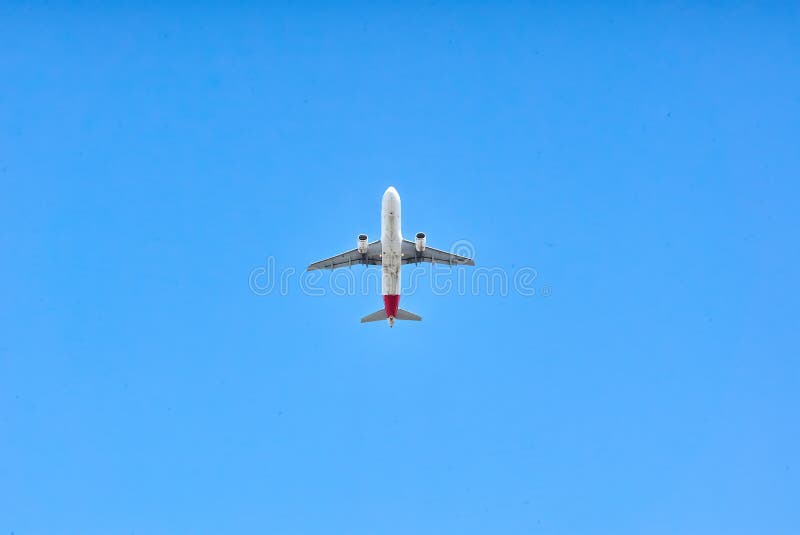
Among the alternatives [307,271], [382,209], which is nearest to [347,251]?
[307,271]

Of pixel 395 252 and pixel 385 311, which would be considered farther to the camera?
pixel 385 311

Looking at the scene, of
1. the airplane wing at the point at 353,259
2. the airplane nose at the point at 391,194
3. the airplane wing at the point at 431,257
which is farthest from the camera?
the airplane wing at the point at 353,259

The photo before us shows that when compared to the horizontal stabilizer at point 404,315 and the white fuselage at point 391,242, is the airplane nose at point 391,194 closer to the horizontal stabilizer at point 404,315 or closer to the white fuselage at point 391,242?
the white fuselage at point 391,242

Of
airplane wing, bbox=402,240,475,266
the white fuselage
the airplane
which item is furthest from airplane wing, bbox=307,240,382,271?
the white fuselage

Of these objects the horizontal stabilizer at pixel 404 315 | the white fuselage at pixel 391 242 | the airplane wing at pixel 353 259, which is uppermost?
the airplane wing at pixel 353 259

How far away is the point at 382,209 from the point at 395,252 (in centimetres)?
362

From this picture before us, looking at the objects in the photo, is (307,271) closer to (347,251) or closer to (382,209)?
(347,251)

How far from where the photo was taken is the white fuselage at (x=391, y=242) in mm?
57562

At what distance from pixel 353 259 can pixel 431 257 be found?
6.34 m

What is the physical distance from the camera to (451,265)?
67125 millimetres

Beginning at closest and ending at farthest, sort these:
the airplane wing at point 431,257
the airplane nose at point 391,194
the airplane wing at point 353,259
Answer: the airplane nose at point 391,194, the airplane wing at point 431,257, the airplane wing at point 353,259

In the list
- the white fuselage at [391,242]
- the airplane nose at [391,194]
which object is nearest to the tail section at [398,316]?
the white fuselage at [391,242]

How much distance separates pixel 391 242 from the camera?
2323 inches

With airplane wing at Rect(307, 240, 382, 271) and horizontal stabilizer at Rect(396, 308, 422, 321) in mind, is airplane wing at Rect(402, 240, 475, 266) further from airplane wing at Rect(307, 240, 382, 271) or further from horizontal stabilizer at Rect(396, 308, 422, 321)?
horizontal stabilizer at Rect(396, 308, 422, 321)
